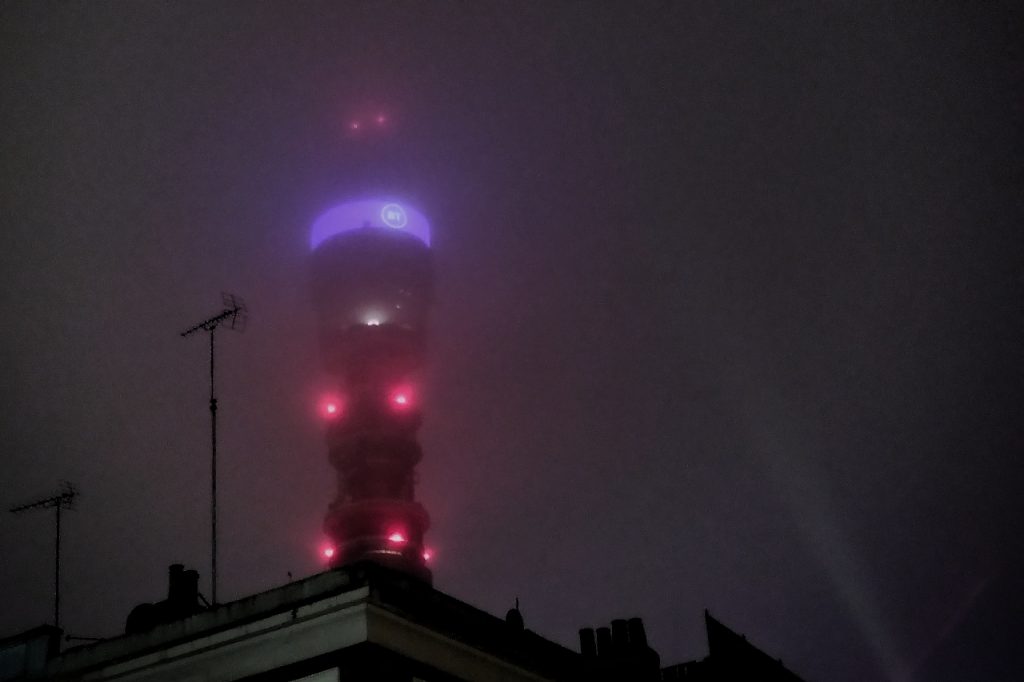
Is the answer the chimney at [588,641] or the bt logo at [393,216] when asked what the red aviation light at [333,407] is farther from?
the chimney at [588,641]

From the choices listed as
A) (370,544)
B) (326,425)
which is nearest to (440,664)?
(370,544)

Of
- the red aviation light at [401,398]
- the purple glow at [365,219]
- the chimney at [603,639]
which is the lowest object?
the chimney at [603,639]

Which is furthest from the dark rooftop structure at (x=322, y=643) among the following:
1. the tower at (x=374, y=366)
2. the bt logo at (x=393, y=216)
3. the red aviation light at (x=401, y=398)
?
the bt logo at (x=393, y=216)

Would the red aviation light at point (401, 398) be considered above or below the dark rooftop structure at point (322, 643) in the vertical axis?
above

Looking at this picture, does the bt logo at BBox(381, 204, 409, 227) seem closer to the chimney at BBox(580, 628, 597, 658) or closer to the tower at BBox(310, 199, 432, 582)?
the tower at BBox(310, 199, 432, 582)

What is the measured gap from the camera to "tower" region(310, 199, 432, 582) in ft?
463

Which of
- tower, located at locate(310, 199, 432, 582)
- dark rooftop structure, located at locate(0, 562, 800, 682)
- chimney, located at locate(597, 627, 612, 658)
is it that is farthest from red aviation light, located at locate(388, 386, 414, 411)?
dark rooftop structure, located at locate(0, 562, 800, 682)

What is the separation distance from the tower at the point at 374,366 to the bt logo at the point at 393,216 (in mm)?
172

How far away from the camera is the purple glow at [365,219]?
165500mm

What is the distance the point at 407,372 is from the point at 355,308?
37.7 feet

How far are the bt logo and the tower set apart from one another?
0.17m

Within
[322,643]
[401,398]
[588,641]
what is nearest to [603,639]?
[588,641]

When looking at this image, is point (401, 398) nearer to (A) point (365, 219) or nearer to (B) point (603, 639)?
(A) point (365, 219)

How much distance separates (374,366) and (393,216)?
24522 mm
